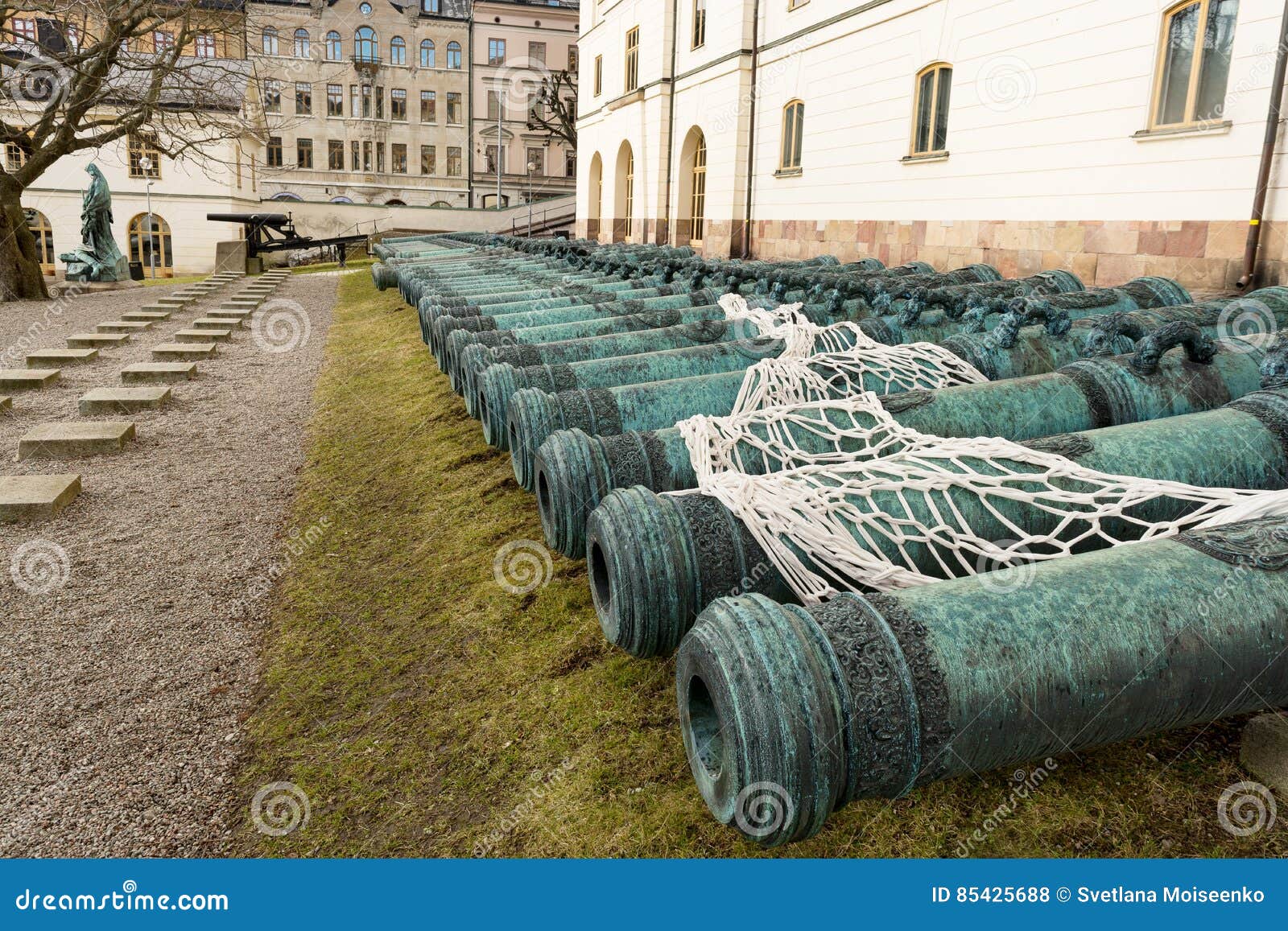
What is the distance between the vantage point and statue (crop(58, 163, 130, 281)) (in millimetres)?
25875

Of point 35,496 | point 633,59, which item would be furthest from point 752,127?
point 35,496

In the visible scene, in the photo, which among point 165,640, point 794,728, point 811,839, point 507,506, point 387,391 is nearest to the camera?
point 794,728

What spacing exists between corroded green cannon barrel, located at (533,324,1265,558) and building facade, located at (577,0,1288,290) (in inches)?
201

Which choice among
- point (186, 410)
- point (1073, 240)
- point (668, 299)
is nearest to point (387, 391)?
point (186, 410)

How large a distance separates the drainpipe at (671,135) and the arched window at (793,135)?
6.52 metres

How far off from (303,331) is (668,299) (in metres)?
9.57

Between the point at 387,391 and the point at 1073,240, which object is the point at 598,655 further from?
the point at 1073,240

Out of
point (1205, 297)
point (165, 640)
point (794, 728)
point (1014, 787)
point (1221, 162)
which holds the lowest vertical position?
point (165, 640)

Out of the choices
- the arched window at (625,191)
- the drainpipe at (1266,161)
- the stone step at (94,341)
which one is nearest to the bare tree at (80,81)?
the stone step at (94,341)

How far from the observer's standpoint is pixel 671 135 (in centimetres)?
2539

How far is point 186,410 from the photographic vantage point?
940 centimetres

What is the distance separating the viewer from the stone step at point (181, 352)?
12.4 metres

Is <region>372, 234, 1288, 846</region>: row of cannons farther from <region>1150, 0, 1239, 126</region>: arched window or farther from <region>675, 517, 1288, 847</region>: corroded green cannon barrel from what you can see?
<region>1150, 0, 1239, 126</region>: arched window

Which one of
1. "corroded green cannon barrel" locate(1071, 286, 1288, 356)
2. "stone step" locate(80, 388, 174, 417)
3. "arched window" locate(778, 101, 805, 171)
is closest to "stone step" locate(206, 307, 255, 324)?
"stone step" locate(80, 388, 174, 417)
